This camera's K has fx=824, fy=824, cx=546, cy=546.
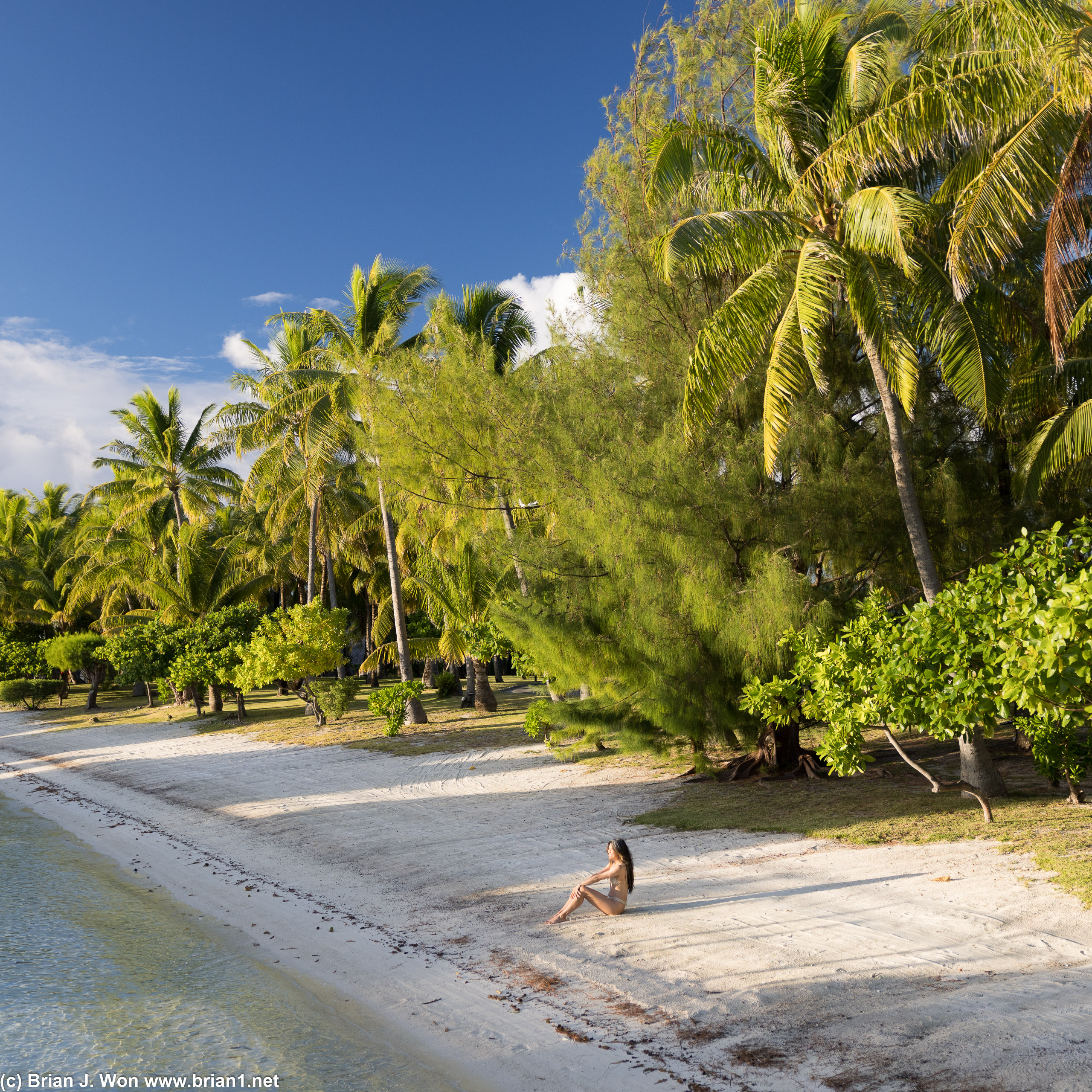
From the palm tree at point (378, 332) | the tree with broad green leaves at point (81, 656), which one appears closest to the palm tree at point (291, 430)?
the palm tree at point (378, 332)

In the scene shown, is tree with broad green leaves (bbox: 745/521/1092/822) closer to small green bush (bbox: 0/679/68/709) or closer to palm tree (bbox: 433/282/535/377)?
palm tree (bbox: 433/282/535/377)

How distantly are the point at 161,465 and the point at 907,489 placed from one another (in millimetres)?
31517

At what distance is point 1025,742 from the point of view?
12672 mm

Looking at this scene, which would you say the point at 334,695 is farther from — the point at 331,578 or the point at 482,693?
the point at 331,578

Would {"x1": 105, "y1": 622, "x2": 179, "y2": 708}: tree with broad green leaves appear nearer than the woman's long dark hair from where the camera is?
No

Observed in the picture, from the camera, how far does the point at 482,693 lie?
24.5 m

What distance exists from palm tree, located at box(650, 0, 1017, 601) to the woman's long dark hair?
461 centimetres

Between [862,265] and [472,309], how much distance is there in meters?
11.0

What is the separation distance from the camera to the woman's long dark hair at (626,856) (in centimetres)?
696

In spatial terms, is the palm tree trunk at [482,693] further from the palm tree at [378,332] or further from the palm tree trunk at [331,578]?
the palm tree trunk at [331,578]

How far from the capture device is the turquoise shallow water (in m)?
5.42

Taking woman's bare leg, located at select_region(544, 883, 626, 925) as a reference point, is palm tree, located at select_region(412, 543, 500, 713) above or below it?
above

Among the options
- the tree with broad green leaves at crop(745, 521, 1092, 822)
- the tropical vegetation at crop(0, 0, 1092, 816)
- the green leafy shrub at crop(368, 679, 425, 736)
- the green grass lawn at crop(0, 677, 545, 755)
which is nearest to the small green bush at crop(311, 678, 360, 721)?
the green grass lawn at crop(0, 677, 545, 755)

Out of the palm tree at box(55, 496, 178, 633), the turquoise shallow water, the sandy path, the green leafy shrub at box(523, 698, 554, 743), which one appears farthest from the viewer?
the palm tree at box(55, 496, 178, 633)
